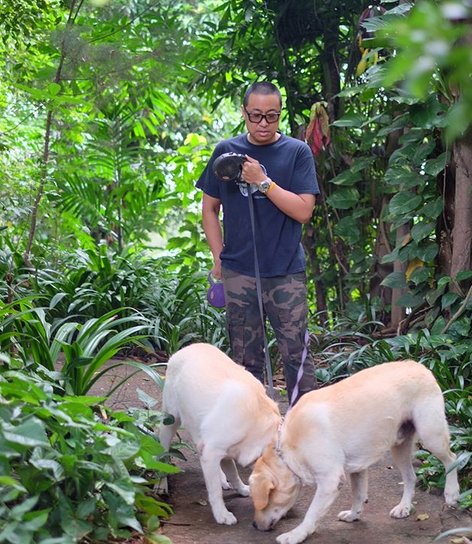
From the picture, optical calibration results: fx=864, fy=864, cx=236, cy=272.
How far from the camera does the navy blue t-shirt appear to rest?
473cm

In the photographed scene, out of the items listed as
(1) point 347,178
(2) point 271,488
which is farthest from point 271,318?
(1) point 347,178

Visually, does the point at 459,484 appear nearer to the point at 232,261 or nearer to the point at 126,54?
the point at 232,261

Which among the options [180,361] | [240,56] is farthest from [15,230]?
[180,361]

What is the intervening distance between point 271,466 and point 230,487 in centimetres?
80

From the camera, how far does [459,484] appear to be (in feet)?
14.2

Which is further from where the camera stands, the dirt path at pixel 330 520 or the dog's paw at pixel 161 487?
the dog's paw at pixel 161 487

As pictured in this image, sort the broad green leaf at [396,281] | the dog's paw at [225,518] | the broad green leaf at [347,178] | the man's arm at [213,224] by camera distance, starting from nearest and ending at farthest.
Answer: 1. the dog's paw at [225,518]
2. the man's arm at [213,224]
3. the broad green leaf at [396,281]
4. the broad green leaf at [347,178]

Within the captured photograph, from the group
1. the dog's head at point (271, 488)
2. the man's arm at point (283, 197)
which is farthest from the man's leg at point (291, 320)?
the dog's head at point (271, 488)

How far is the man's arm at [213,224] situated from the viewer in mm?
4988

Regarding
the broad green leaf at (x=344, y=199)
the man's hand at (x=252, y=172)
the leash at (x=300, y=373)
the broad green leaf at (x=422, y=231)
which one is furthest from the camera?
the broad green leaf at (x=344, y=199)

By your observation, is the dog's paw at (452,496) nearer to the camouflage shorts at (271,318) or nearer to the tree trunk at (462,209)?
the camouflage shorts at (271,318)

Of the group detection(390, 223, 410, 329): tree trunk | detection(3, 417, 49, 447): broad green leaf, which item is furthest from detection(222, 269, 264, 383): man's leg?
detection(390, 223, 410, 329): tree trunk

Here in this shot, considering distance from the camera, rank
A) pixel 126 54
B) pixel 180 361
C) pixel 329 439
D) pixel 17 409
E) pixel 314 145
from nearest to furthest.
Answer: pixel 17 409, pixel 329 439, pixel 180 361, pixel 314 145, pixel 126 54

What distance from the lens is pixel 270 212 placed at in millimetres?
4738
